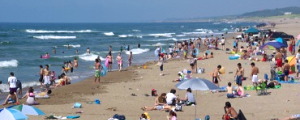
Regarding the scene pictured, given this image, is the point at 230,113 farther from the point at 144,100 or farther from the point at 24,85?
the point at 24,85

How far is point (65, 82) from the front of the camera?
21.4m

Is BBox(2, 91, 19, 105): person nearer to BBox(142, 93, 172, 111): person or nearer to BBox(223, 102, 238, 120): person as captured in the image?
BBox(142, 93, 172, 111): person

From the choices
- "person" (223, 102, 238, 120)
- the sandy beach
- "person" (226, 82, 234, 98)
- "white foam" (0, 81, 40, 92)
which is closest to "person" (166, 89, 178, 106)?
the sandy beach

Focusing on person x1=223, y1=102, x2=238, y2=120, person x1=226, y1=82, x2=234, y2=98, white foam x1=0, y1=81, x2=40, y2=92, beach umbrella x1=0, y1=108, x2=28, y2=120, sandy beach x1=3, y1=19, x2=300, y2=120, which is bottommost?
white foam x1=0, y1=81, x2=40, y2=92

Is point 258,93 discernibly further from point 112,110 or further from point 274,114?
point 112,110

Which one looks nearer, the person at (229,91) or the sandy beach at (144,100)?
the sandy beach at (144,100)

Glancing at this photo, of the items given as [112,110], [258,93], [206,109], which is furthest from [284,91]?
[112,110]

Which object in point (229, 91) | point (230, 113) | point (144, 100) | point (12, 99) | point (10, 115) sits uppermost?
point (10, 115)

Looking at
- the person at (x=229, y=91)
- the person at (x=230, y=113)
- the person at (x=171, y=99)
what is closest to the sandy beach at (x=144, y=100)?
the person at (x=229, y=91)

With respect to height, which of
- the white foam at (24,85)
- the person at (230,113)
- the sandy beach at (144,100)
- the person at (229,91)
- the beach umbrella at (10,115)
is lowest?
the white foam at (24,85)

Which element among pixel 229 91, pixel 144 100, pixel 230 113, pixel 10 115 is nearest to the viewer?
pixel 10 115

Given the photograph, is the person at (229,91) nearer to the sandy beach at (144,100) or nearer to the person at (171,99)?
the sandy beach at (144,100)

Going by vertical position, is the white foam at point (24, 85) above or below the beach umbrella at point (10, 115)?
below

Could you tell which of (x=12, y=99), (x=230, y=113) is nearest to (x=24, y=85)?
(x=12, y=99)
